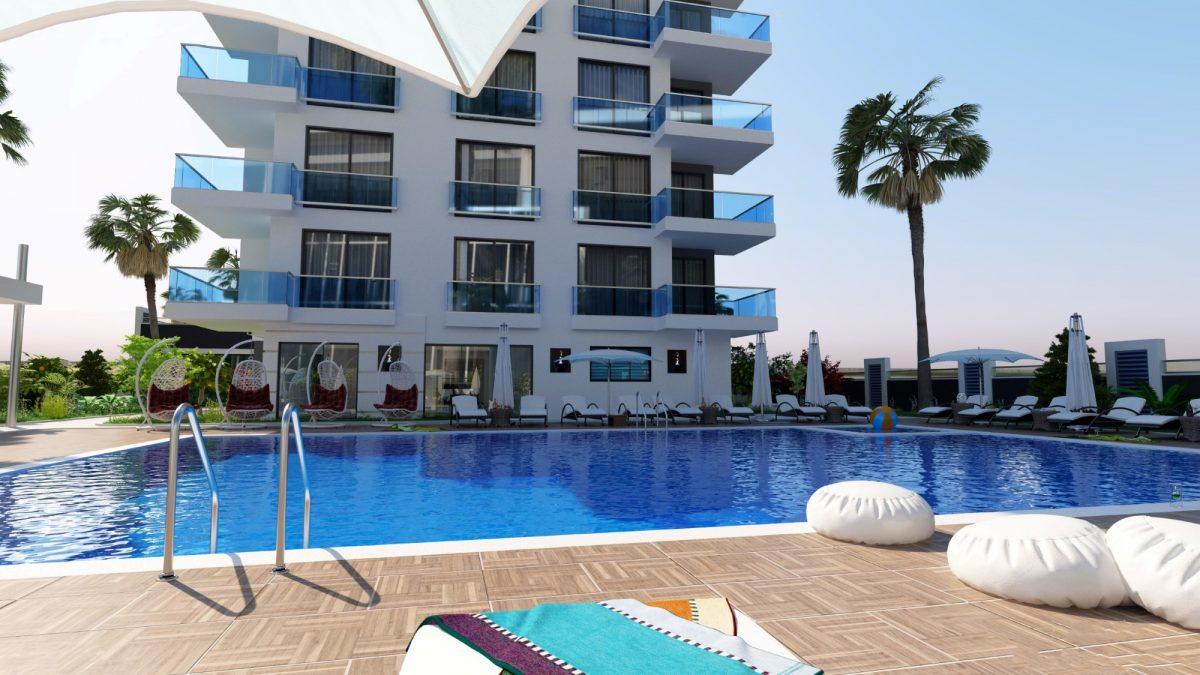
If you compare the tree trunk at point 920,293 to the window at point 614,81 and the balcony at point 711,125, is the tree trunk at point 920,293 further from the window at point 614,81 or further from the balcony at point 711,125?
the window at point 614,81

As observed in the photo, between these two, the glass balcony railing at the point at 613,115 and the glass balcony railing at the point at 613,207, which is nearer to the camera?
the glass balcony railing at the point at 613,207

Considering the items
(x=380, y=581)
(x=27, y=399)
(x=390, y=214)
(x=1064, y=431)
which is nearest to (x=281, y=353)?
(x=390, y=214)

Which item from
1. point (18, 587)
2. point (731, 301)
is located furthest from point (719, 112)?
point (18, 587)

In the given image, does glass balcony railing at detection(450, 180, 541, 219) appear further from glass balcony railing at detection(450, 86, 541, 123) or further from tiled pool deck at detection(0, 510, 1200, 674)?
tiled pool deck at detection(0, 510, 1200, 674)

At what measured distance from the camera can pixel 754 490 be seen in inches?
336

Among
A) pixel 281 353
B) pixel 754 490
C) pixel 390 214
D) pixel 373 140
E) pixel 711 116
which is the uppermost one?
pixel 711 116

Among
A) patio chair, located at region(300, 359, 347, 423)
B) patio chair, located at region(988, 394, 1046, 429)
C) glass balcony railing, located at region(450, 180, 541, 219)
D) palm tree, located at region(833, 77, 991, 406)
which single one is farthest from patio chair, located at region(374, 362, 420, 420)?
palm tree, located at region(833, 77, 991, 406)

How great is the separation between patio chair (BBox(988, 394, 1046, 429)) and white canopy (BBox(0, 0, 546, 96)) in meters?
18.0

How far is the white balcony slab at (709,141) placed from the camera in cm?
2023

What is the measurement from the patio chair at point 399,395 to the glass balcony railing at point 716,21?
13597mm

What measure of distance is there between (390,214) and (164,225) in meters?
14.3

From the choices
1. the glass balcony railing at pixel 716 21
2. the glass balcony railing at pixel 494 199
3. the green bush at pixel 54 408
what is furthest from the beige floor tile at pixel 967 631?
the green bush at pixel 54 408

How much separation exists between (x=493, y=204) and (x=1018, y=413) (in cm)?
1590

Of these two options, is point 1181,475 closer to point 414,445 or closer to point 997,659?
point 997,659
